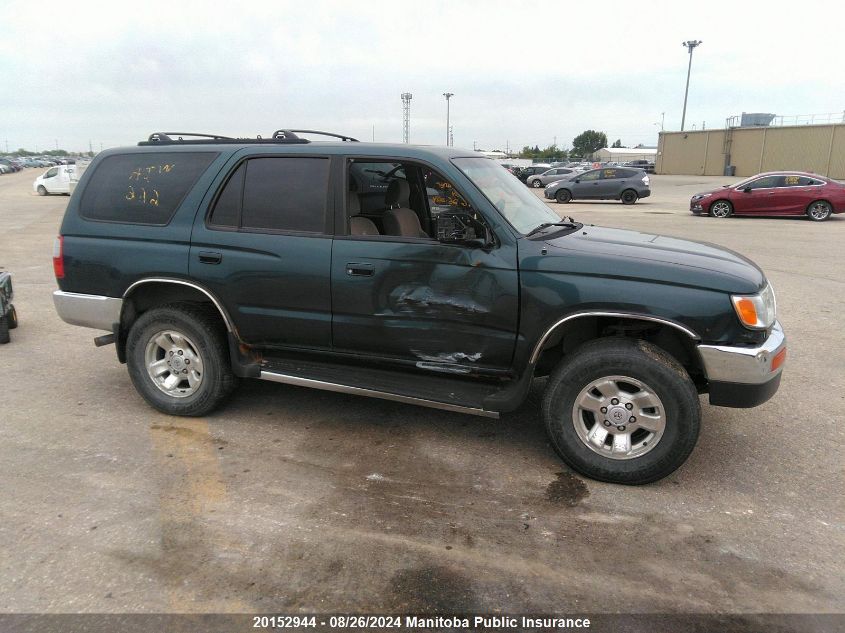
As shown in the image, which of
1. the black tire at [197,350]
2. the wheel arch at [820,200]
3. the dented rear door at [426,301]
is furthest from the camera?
the wheel arch at [820,200]

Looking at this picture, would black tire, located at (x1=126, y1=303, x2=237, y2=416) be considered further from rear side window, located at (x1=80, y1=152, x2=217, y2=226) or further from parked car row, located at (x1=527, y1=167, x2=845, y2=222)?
parked car row, located at (x1=527, y1=167, x2=845, y2=222)

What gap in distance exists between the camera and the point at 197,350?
449 centimetres

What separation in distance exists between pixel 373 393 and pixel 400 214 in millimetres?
1308

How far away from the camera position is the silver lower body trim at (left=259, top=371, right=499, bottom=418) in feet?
12.5

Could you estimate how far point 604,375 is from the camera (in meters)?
3.61

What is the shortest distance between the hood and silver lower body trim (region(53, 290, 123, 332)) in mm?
2995

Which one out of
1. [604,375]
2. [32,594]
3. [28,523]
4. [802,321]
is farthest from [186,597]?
[802,321]

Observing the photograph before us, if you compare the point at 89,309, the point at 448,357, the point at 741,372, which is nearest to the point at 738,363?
the point at 741,372

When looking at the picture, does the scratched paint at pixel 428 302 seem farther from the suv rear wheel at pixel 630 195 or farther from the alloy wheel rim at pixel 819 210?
the suv rear wheel at pixel 630 195

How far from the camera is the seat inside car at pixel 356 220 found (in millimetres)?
4121

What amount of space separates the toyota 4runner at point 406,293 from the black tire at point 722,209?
56.5 ft

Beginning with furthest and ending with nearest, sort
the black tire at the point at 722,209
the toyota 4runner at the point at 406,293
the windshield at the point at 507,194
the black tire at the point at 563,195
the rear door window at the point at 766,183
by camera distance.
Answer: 1. the black tire at the point at 563,195
2. the black tire at the point at 722,209
3. the rear door window at the point at 766,183
4. the windshield at the point at 507,194
5. the toyota 4runner at the point at 406,293

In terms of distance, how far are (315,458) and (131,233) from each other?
2.10 meters

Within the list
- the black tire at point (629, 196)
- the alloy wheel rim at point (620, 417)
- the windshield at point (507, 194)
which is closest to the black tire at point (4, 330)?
the windshield at point (507, 194)
